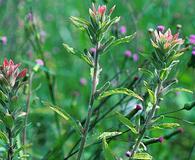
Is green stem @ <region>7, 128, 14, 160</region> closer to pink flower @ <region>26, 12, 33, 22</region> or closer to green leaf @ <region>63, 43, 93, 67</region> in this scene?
green leaf @ <region>63, 43, 93, 67</region>

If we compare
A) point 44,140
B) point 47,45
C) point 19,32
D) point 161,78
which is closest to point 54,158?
point 161,78

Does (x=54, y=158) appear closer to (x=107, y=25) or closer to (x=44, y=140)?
(x=107, y=25)

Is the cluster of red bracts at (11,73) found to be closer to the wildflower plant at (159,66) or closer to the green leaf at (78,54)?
the green leaf at (78,54)

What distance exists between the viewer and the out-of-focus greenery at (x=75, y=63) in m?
2.72

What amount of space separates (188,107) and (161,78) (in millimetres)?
357

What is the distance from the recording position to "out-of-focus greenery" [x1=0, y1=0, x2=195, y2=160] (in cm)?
272

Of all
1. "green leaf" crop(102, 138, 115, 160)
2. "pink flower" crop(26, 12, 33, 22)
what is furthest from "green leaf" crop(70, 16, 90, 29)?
"pink flower" crop(26, 12, 33, 22)

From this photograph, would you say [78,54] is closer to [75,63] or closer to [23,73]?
[23,73]

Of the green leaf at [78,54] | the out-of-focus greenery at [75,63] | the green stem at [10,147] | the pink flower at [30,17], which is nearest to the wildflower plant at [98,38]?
the green leaf at [78,54]

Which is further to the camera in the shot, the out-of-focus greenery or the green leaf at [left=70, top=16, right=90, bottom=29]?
the out-of-focus greenery

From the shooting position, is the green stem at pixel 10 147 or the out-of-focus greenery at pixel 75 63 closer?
the green stem at pixel 10 147

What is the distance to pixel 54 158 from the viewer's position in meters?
1.77

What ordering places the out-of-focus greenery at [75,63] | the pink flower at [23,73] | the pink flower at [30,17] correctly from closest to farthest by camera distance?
the pink flower at [23,73] < the pink flower at [30,17] < the out-of-focus greenery at [75,63]

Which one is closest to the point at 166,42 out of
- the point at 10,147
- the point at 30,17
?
the point at 10,147
